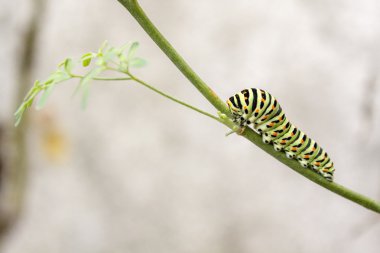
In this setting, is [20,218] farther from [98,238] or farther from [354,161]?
[354,161]

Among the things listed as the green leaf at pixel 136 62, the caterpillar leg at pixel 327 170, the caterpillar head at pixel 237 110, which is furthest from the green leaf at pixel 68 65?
the caterpillar leg at pixel 327 170

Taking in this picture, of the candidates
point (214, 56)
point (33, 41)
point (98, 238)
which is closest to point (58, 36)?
point (33, 41)

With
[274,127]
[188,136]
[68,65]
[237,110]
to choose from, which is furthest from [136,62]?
[188,136]

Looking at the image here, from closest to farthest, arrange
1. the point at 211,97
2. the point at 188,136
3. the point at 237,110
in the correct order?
the point at 211,97 < the point at 237,110 < the point at 188,136

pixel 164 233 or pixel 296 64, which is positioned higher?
pixel 296 64

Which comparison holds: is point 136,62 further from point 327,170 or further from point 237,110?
point 327,170

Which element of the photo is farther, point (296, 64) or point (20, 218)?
point (20, 218)

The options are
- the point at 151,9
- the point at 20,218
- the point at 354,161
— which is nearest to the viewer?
the point at 354,161
